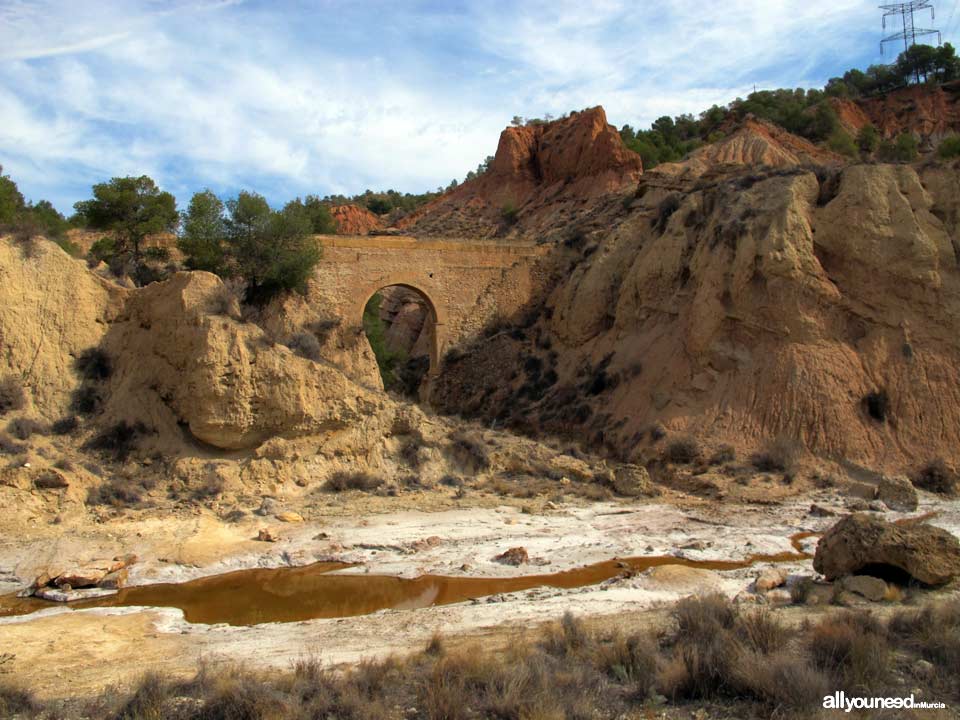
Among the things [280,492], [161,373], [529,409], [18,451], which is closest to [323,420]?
[280,492]

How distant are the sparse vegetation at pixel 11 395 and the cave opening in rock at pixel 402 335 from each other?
544 inches

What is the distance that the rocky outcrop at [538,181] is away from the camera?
139 ft

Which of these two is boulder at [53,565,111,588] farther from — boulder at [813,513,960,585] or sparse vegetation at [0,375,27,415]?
boulder at [813,513,960,585]

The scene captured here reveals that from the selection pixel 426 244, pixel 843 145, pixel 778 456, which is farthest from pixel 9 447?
pixel 843 145

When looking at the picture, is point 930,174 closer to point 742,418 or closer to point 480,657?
point 742,418

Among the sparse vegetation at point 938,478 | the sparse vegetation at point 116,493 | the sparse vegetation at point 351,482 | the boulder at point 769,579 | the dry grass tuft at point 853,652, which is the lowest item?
the sparse vegetation at point 938,478

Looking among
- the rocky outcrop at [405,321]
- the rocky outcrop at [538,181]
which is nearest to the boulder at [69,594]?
the rocky outcrop at [405,321]

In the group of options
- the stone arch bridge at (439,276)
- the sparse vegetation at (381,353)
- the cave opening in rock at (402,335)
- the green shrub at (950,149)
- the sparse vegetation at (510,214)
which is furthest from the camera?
the sparse vegetation at (510,214)

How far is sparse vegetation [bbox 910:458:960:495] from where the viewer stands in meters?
18.2

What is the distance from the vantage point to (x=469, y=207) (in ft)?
161

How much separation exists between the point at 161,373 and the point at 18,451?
3.47 meters

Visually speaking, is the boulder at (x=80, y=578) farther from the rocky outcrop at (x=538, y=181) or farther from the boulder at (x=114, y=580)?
the rocky outcrop at (x=538, y=181)

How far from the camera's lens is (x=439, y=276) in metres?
28.3

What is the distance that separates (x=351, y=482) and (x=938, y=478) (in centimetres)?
1328
